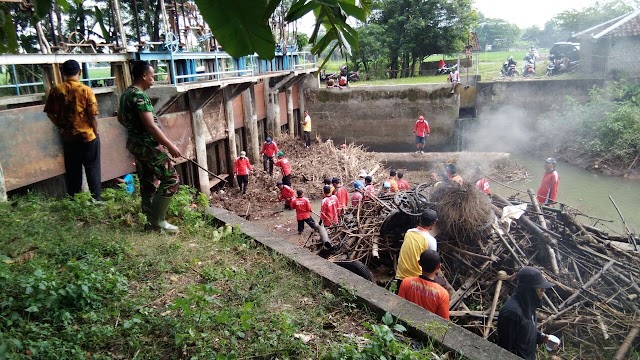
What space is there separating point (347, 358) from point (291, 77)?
14.1m

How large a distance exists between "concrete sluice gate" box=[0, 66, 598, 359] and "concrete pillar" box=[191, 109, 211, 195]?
0.08 feet

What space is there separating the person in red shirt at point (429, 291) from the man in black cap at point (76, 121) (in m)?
3.73

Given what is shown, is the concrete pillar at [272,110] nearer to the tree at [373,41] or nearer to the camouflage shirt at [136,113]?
the tree at [373,41]

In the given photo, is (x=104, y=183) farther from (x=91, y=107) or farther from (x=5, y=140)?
(x=91, y=107)

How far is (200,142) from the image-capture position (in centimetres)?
1024

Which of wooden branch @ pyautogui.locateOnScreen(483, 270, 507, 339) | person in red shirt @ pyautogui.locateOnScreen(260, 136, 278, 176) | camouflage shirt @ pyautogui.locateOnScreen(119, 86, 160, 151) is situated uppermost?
camouflage shirt @ pyautogui.locateOnScreen(119, 86, 160, 151)

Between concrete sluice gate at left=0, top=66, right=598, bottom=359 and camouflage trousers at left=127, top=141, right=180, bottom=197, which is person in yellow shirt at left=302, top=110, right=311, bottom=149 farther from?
camouflage trousers at left=127, top=141, right=180, bottom=197

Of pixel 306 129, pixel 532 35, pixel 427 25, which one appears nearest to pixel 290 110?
pixel 306 129

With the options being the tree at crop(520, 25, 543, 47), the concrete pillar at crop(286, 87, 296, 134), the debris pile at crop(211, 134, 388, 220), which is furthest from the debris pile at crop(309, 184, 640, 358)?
the tree at crop(520, 25, 543, 47)

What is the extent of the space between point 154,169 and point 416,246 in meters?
2.63

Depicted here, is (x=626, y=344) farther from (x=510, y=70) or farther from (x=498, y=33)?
(x=498, y=33)

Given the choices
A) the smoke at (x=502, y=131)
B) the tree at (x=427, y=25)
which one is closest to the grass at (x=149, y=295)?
the smoke at (x=502, y=131)

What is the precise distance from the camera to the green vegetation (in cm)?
1421

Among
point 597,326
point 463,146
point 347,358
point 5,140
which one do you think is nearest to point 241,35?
point 347,358
